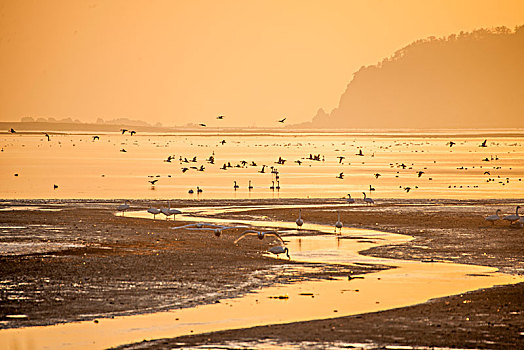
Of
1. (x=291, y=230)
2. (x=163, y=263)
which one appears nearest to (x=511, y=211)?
(x=291, y=230)

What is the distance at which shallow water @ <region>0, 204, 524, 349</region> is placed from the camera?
1966cm

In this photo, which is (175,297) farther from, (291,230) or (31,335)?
(291,230)

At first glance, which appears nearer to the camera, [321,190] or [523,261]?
[523,261]

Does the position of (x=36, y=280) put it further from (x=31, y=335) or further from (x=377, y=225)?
(x=377, y=225)

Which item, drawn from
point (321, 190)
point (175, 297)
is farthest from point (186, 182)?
point (175, 297)

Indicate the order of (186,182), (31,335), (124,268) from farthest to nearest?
(186,182) < (124,268) < (31,335)

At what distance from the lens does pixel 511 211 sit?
48.8 metres

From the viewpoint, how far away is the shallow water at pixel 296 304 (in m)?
19.7

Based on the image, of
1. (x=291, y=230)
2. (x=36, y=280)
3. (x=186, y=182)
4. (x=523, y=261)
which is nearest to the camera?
(x=36, y=280)

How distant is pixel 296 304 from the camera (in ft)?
76.0

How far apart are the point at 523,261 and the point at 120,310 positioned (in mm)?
15189

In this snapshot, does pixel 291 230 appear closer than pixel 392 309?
No

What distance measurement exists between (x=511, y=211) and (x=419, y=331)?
30822 millimetres

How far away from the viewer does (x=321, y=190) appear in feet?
219
